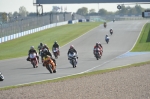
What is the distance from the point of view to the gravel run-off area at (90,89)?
56.3 ft

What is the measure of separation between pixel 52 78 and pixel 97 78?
2.23 metres

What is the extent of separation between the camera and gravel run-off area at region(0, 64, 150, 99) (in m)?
17.2

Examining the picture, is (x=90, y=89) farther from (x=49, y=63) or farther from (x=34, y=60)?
(x=34, y=60)

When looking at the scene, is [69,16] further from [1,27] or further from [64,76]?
[64,76]

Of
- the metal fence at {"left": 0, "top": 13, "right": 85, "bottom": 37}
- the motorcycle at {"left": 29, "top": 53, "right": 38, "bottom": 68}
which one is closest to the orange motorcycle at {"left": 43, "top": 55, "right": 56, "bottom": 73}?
the motorcycle at {"left": 29, "top": 53, "right": 38, "bottom": 68}

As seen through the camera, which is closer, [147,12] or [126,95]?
[126,95]

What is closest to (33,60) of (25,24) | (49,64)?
(49,64)

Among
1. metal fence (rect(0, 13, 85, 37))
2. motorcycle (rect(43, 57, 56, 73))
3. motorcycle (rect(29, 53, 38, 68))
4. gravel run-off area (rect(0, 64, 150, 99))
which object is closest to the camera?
gravel run-off area (rect(0, 64, 150, 99))

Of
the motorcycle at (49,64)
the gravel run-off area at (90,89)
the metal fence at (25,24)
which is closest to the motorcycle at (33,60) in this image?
the motorcycle at (49,64)

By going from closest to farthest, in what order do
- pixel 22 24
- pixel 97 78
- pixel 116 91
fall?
pixel 116 91 → pixel 97 78 → pixel 22 24

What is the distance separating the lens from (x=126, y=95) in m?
17.0

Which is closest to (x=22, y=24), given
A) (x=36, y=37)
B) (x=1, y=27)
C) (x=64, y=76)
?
(x=36, y=37)

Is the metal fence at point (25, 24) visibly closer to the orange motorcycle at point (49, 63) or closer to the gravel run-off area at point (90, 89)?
the orange motorcycle at point (49, 63)

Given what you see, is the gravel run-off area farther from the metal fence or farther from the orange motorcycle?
the metal fence
